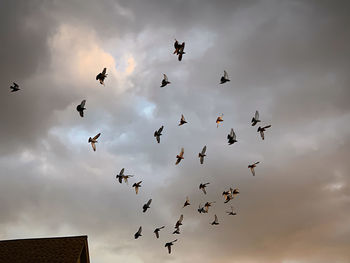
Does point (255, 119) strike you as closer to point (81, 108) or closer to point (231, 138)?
point (231, 138)

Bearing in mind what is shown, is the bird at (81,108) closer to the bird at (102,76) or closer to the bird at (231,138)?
the bird at (102,76)

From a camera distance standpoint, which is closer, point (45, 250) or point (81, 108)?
point (81, 108)

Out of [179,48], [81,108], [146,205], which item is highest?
[179,48]

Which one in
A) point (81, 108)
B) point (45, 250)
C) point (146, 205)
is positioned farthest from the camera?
point (146, 205)

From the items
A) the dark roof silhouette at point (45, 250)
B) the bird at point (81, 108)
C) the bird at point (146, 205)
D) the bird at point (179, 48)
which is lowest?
the dark roof silhouette at point (45, 250)

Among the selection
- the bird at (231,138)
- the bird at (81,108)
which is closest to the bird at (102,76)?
the bird at (81,108)

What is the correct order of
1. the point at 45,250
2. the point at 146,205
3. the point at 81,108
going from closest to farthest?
the point at 81,108, the point at 45,250, the point at 146,205

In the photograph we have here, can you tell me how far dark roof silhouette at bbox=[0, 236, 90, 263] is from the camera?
27.6 meters

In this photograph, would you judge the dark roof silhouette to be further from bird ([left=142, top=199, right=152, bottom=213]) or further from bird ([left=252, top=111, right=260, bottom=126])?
bird ([left=252, top=111, right=260, bottom=126])

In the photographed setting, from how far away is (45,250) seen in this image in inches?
1136

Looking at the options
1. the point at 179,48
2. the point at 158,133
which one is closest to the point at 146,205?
the point at 158,133

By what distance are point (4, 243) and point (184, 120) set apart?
17.5 meters

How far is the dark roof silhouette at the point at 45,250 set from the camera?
27625 millimetres

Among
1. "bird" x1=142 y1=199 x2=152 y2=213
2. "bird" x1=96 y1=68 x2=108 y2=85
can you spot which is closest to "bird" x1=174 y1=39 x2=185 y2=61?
"bird" x1=96 y1=68 x2=108 y2=85
